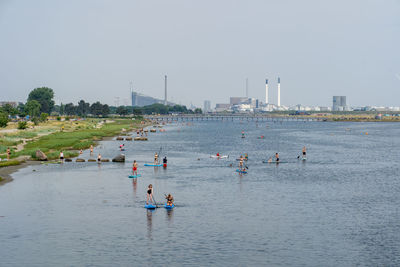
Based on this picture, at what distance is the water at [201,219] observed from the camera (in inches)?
1678

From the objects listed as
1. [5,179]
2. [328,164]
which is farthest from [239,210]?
[328,164]

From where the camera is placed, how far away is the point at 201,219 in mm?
55219

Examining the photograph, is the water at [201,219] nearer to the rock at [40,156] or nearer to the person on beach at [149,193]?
the person on beach at [149,193]

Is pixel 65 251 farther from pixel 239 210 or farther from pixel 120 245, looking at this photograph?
pixel 239 210

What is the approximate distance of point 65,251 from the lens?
143 ft

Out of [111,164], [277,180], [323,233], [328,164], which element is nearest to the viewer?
[323,233]

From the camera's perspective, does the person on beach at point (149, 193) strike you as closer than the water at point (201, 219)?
No

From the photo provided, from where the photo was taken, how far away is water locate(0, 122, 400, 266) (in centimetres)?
4262

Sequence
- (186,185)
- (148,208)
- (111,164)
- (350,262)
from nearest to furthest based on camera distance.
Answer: (350,262)
(148,208)
(186,185)
(111,164)

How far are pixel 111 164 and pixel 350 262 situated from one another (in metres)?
70.5

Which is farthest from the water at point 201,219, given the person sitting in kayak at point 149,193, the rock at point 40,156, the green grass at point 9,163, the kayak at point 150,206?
the rock at point 40,156

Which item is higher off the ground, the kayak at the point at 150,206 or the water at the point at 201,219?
the kayak at the point at 150,206

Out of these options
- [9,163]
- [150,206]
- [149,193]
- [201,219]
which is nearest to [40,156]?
[9,163]

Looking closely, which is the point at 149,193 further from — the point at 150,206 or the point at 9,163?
the point at 9,163
